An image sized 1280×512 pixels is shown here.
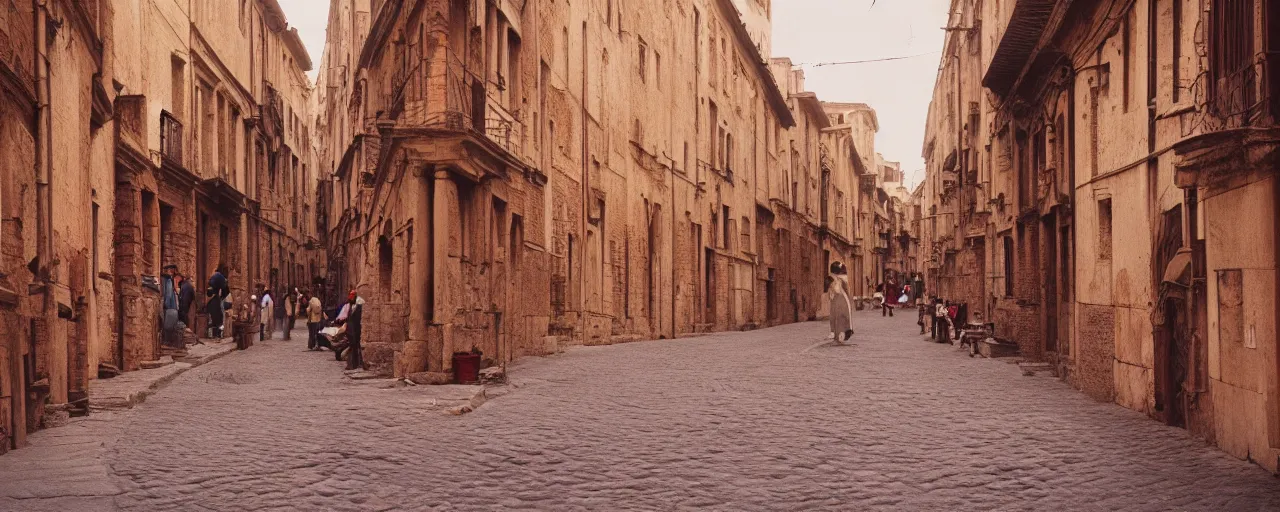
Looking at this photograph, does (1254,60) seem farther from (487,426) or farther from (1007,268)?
(1007,268)

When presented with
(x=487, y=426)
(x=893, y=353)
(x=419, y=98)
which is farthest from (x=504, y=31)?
(x=487, y=426)

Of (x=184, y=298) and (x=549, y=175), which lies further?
(x=184, y=298)

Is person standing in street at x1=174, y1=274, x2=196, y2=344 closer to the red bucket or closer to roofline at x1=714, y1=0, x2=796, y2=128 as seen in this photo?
the red bucket

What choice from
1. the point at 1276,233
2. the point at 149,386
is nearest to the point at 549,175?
the point at 149,386

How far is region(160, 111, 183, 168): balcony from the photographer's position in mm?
22578

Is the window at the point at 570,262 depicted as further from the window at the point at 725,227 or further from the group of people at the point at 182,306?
the window at the point at 725,227

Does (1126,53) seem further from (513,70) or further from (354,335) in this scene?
(354,335)

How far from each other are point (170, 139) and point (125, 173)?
491cm

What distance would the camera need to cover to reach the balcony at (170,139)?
2258 cm

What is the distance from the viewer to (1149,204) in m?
10.8

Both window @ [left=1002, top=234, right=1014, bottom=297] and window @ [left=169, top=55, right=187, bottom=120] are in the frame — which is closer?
window @ [left=1002, top=234, right=1014, bottom=297]

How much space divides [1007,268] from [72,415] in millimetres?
15735

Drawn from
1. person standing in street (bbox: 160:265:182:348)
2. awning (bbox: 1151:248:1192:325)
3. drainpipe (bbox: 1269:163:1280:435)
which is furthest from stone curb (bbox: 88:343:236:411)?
drainpipe (bbox: 1269:163:1280:435)

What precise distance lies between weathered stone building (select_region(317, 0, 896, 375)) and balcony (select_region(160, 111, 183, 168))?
351 cm
